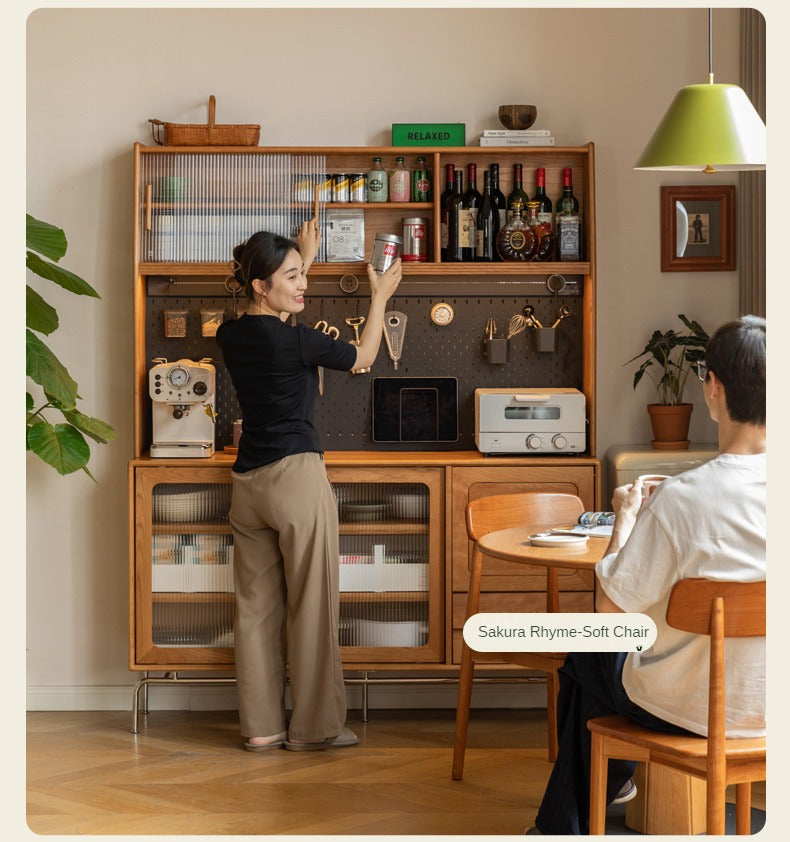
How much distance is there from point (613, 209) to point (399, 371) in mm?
959

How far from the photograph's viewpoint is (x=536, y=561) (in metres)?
2.71

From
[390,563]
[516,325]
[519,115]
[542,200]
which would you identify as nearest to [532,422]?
[516,325]

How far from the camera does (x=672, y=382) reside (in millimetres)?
4098

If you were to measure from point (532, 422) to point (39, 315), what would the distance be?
5.38 ft

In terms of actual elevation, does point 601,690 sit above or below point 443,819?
above

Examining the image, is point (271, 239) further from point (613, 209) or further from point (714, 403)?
point (714, 403)

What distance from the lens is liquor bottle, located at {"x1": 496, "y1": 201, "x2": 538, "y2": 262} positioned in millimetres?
4035

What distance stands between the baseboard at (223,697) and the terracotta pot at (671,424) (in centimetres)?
98

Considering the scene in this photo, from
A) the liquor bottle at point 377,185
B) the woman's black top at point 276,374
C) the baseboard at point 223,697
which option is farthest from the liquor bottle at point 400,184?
the baseboard at point 223,697

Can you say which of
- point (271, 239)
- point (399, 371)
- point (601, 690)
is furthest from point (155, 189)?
point (601, 690)

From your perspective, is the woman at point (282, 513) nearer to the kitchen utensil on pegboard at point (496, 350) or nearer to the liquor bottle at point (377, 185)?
the liquor bottle at point (377, 185)

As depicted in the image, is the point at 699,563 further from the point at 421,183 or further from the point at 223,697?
the point at 223,697

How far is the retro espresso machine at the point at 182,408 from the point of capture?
394 centimetres

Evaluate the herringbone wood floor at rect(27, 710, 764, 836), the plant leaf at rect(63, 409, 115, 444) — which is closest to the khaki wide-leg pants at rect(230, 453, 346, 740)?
the herringbone wood floor at rect(27, 710, 764, 836)
